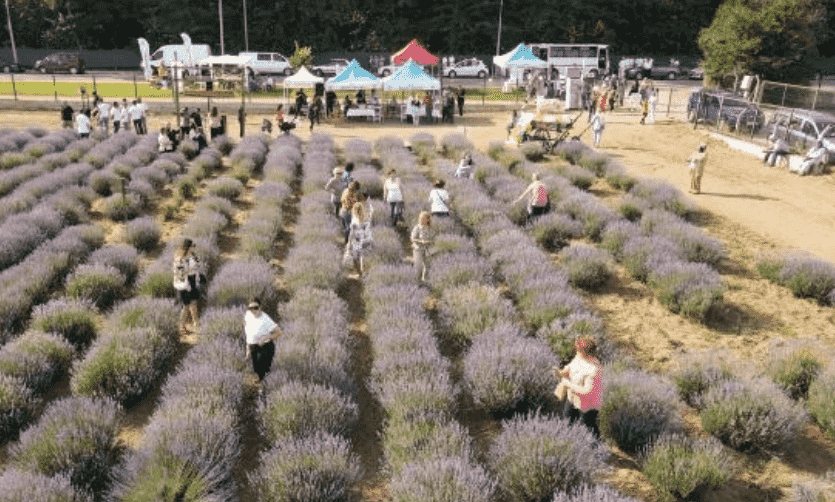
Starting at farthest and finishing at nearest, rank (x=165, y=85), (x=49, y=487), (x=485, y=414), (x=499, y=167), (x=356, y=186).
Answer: (x=165, y=85) < (x=499, y=167) < (x=356, y=186) < (x=485, y=414) < (x=49, y=487)

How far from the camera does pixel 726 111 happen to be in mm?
24031

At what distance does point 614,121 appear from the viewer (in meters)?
27.9

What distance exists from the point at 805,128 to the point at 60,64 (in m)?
45.4

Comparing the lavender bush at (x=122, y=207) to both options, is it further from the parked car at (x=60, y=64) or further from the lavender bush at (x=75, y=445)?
the parked car at (x=60, y=64)

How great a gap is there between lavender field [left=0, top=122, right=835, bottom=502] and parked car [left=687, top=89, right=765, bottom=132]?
10.9m

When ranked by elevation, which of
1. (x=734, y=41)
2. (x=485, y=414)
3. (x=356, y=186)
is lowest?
(x=485, y=414)

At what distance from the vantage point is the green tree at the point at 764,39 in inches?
1113

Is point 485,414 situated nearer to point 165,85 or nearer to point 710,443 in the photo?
point 710,443

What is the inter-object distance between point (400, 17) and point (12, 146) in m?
43.4

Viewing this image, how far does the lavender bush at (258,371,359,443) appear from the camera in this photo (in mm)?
5691

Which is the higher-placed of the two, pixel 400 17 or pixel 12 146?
pixel 400 17

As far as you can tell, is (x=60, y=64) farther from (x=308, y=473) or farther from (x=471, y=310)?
(x=308, y=473)

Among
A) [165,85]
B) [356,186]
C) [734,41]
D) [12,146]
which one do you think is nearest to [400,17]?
[165,85]

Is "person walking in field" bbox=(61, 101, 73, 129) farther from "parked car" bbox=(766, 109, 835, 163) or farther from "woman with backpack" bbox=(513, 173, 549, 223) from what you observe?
"parked car" bbox=(766, 109, 835, 163)
